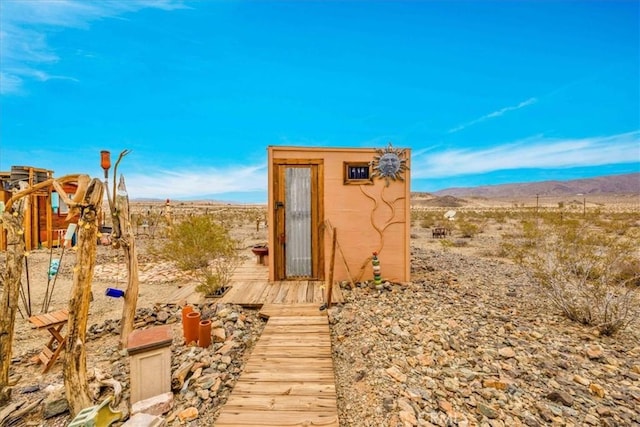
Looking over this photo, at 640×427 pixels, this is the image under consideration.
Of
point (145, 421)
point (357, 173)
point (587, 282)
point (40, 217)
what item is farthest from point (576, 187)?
point (145, 421)

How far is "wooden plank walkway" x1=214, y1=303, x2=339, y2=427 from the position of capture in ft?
9.04

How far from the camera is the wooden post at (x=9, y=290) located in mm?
3602

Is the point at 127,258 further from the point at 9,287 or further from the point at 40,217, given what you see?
the point at 40,217

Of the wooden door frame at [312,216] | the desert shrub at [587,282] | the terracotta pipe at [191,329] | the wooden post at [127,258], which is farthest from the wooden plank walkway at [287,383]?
the desert shrub at [587,282]

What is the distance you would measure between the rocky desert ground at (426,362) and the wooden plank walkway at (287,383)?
324mm

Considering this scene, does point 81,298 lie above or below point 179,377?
above

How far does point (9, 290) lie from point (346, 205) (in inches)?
227

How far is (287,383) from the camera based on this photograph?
3.29 metres

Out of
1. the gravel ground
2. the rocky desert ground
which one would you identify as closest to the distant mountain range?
the rocky desert ground

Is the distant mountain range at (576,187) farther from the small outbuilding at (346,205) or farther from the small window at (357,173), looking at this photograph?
the small window at (357,173)

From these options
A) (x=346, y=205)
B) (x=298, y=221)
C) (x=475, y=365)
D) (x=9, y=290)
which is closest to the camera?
(x=9, y=290)

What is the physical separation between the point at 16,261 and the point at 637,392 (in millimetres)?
7390

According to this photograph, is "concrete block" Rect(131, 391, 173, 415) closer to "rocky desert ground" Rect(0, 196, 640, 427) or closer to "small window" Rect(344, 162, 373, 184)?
"rocky desert ground" Rect(0, 196, 640, 427)

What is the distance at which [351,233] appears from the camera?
7234 mm
